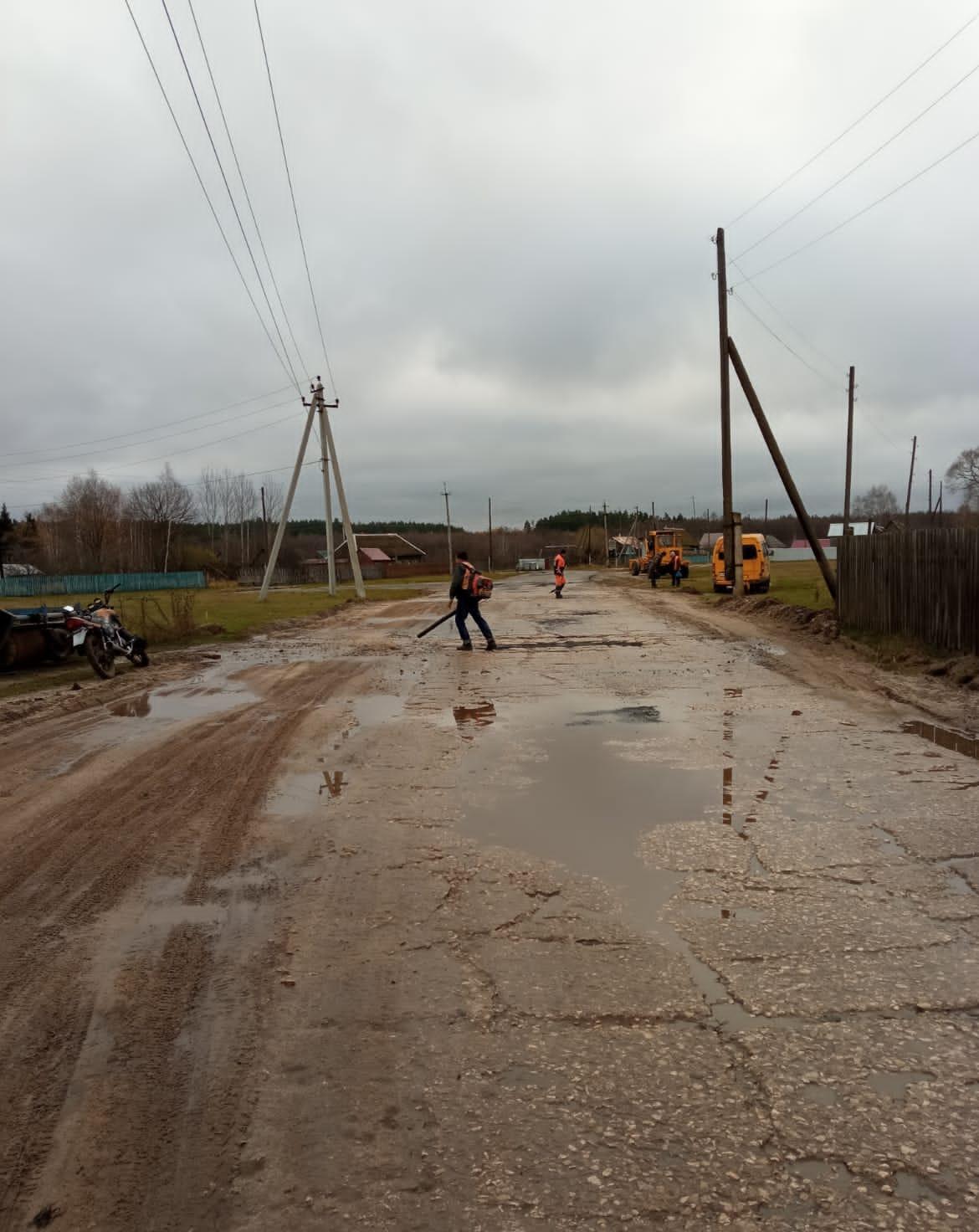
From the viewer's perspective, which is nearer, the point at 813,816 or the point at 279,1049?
the point at 279,1049

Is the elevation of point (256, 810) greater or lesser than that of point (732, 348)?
lesser

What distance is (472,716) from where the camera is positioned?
9578 mm

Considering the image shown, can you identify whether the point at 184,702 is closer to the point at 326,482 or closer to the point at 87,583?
the point at 326,482

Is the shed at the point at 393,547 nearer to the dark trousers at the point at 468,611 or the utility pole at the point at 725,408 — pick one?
the utility pole at the point at 725,408

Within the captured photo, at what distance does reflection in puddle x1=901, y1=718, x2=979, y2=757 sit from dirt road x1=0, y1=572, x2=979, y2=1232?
498mm

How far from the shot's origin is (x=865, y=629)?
53.5 ft

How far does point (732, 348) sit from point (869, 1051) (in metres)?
25.2

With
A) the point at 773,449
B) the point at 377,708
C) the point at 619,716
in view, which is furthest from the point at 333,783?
the point at 773,449

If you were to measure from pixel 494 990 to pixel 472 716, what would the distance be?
6.10 m

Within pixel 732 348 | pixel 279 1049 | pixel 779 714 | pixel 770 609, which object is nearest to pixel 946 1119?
pixel 279 1049

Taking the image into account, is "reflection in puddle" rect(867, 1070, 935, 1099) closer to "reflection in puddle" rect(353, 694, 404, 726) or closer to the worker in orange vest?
"reflection in puddle" rect(353, 694, 404, 726)

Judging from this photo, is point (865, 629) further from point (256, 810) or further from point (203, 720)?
point (256, 810)

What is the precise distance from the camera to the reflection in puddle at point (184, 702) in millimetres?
10414

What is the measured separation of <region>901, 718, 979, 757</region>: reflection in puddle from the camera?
24.9 ft
